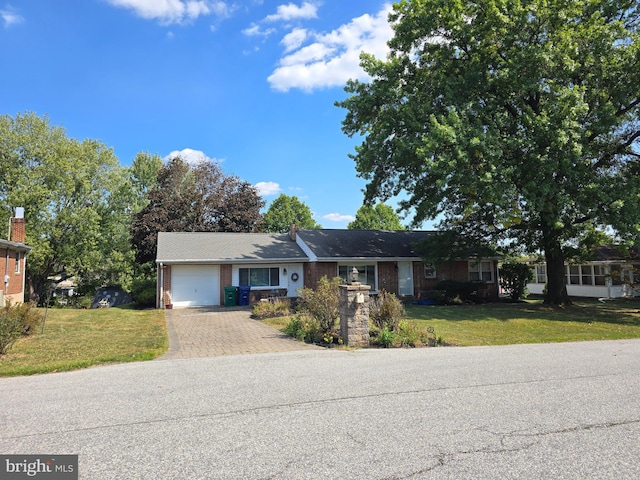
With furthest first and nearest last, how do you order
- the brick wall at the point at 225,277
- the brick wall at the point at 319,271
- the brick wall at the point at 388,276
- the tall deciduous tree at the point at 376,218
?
1. the tall deciduous tree at the point at 376,218
2. the brick wall at the point at 388,276
3. the brick wall at the point at 319,271
4. the brick wall at the point at 225,277

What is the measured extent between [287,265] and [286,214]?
111ft

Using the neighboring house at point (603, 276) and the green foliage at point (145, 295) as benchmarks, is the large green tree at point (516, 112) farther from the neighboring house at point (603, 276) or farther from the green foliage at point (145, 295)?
the green foliage at point (145, 295)

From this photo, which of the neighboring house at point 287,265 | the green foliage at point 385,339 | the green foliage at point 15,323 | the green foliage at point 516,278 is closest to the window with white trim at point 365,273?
the neighboring house at point 287,265

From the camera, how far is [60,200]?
31.0 m

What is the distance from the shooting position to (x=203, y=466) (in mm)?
3627

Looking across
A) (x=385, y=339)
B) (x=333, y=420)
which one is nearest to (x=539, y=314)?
(x=385, y=339)

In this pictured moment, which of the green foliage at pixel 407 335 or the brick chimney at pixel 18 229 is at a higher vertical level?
the brick chimney at pixel 18 229

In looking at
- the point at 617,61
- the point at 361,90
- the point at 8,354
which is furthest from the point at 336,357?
the point at 617,61

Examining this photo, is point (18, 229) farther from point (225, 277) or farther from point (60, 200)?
point (225, 277)

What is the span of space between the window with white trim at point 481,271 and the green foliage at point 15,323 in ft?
75.2

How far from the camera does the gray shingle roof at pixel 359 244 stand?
79.3 feet

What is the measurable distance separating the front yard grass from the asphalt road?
453 centimetres

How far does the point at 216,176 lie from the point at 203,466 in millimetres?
37469

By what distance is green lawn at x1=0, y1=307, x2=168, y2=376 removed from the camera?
A: 8219mm
